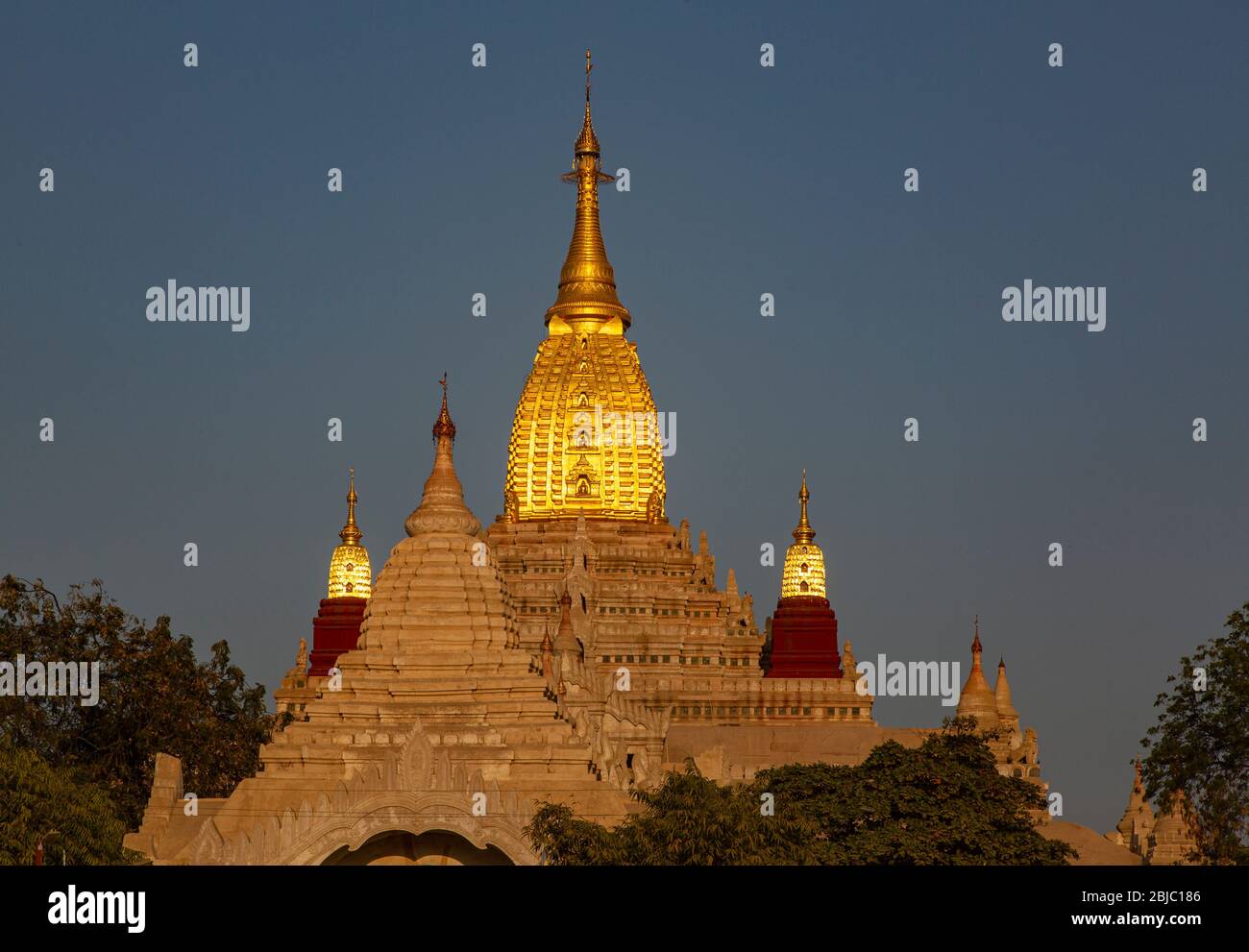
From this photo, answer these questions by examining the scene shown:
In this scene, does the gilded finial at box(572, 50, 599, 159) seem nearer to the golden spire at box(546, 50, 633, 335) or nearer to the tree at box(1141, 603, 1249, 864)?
→ the golden spire at box(546, 50, 633, 335)

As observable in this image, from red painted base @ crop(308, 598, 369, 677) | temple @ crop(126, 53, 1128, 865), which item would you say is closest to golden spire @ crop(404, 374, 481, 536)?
temple @ crop(126, 53, 1128, 865)

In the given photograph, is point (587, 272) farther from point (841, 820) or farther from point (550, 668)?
point (841, 820)

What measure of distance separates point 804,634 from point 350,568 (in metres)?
26.4

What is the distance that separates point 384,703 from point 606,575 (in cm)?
3696

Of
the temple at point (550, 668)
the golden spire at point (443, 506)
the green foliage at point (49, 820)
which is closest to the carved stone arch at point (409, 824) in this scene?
the temple at point (550, 668)

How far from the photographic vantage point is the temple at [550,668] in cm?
6241

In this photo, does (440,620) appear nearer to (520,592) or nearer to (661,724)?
(661,724)

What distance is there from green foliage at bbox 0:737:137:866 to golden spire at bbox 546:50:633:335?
70958 mm

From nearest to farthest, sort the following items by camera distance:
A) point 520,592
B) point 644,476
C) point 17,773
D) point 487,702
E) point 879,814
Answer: point 17,773, point 879,814, point 487,702, point 520,592, point 644,476

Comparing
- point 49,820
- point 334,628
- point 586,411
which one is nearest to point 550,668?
point 49,820

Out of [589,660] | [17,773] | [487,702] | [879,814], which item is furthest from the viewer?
[589,660]

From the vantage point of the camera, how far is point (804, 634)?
399 ft

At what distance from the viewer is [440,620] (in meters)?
77.8
